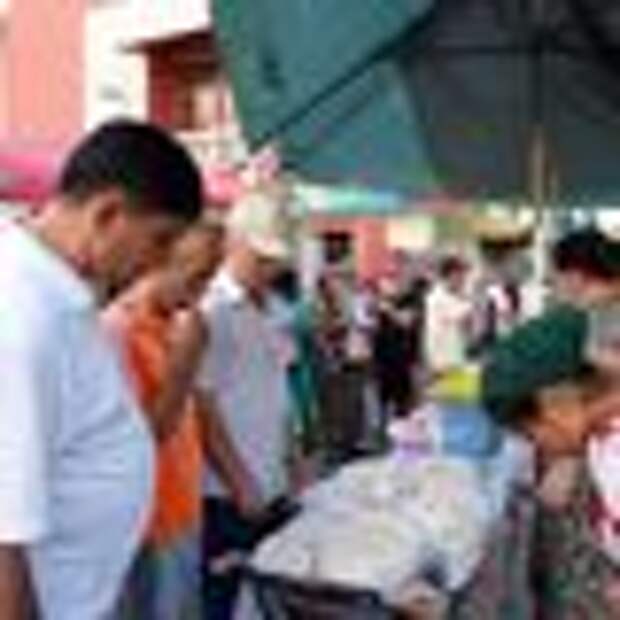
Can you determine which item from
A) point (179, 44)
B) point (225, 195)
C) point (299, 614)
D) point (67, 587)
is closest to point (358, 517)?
point (299, 614)

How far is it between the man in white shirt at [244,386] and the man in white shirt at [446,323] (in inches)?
516

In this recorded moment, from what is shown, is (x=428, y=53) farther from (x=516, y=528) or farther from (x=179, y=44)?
(x=179, y=44)

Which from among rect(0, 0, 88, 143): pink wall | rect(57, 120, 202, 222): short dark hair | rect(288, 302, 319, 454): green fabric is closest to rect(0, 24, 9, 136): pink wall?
rect(0, 0, 88, 143): pink wall

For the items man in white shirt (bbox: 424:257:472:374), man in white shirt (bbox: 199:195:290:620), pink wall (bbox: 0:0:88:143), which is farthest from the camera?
pink wall (bbox: 0:0:88:143)

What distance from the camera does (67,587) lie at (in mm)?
4168

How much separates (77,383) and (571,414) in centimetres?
102

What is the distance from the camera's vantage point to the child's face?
15.2 ft

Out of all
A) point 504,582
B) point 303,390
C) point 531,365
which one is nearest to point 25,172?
point 303,390

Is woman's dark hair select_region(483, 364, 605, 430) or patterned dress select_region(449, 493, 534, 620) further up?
woman's dark hair select_region(483, 364, 605, 430)

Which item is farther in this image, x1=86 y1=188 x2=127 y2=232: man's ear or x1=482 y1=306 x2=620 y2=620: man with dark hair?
x1=482 y1=306 x2=620 y2=620: man with dark hair

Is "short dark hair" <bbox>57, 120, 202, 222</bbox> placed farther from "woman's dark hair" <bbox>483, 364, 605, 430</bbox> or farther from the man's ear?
"woman's dark hair" <bbox>483, 364, 605, 430</bbox>

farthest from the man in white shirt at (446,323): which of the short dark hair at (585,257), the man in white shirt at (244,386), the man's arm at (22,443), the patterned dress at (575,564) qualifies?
the man's arm at (22,443)

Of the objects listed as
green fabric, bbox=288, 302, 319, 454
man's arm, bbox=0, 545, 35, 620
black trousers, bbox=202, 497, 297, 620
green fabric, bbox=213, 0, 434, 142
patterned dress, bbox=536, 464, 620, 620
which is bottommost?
green fabric, bbox=288, 302, 319, 454

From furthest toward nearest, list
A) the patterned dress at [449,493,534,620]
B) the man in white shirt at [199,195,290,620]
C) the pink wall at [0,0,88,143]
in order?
the pink wall at [0,0,88,143] → the man in white shirt at [199,195,290,620] → the patterned dress at [449,493,534,620]
